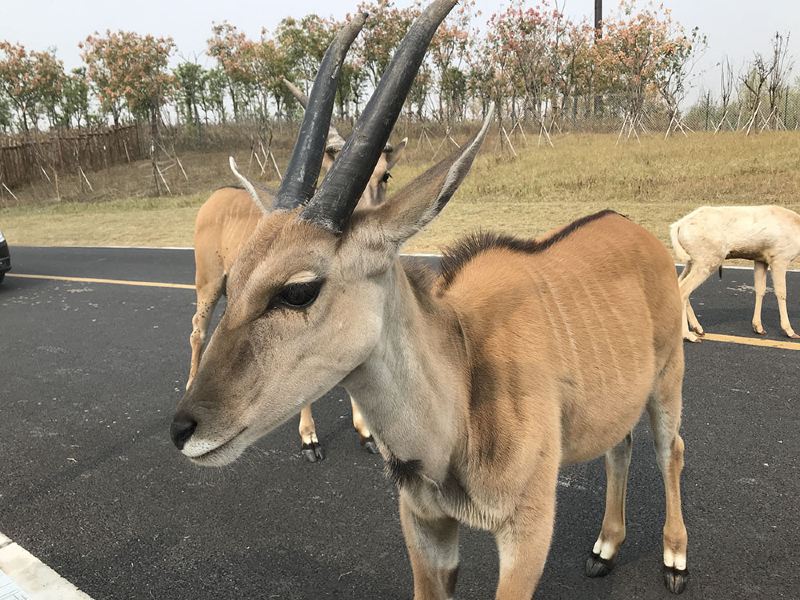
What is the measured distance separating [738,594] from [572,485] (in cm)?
108

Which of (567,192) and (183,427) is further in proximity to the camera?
(567,192)

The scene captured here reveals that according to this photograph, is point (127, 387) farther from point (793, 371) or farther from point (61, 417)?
point (793, 371)

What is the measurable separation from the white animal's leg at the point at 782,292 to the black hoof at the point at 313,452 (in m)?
4.68

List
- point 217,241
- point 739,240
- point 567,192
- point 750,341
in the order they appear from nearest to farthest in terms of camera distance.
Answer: point 217,241, point 750,341, point 739,240, point 567,192

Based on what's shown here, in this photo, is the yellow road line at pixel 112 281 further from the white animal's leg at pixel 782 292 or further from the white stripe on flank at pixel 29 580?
the white animal's leg at pixel 782 292

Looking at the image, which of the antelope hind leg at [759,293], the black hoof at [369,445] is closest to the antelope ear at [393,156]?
the black hoof at [369,445]

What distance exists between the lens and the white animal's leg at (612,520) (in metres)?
2.89

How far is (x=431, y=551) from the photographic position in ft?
7.79

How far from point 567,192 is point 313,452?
45.1ft

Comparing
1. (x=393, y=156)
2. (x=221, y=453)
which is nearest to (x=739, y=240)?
(x=393, y=156)

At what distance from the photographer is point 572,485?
3637 millimetres

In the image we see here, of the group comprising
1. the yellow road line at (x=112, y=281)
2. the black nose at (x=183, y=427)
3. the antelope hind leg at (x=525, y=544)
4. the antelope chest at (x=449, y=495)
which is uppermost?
the black nose at (x=183, y=427)

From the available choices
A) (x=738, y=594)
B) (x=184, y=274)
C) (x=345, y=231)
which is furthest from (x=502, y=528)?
(x=184, y=274)

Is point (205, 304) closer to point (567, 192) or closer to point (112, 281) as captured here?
point (112, 281)
